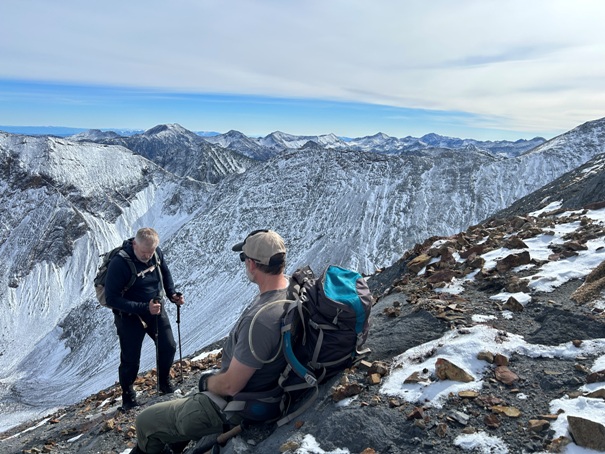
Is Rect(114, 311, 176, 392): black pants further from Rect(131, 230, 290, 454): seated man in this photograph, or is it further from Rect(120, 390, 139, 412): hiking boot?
Rect(131, 230, 290, 454): seated man

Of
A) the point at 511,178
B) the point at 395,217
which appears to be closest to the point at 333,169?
the point at 395,217

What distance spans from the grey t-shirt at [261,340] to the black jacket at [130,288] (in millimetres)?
3608

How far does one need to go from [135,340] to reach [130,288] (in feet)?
3.57

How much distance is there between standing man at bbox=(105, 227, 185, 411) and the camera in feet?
24.2

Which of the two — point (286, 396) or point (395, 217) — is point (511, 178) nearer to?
point (395, 217)

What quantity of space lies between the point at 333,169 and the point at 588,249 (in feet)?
213

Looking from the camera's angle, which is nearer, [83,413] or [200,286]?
[83,413]

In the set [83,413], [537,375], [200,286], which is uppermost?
[537,375]

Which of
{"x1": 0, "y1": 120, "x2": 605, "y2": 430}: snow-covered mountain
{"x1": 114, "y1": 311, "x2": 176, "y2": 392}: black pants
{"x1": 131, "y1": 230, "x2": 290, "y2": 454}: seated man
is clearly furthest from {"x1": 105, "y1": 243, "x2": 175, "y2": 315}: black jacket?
{"x1": 0, "y1": 120, "x2": 605, "y2": 430}: snow-covered mountain

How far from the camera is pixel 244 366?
4.44 meters

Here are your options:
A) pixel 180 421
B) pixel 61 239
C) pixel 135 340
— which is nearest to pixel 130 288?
pixel 135 340

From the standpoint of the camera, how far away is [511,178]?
70.6 metres

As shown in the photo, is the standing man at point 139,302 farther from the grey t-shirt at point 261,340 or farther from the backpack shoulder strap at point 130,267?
the grey t-shirt at point 261,340

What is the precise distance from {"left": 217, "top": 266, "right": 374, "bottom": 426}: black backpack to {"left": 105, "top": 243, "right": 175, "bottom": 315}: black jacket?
368 centimetres
